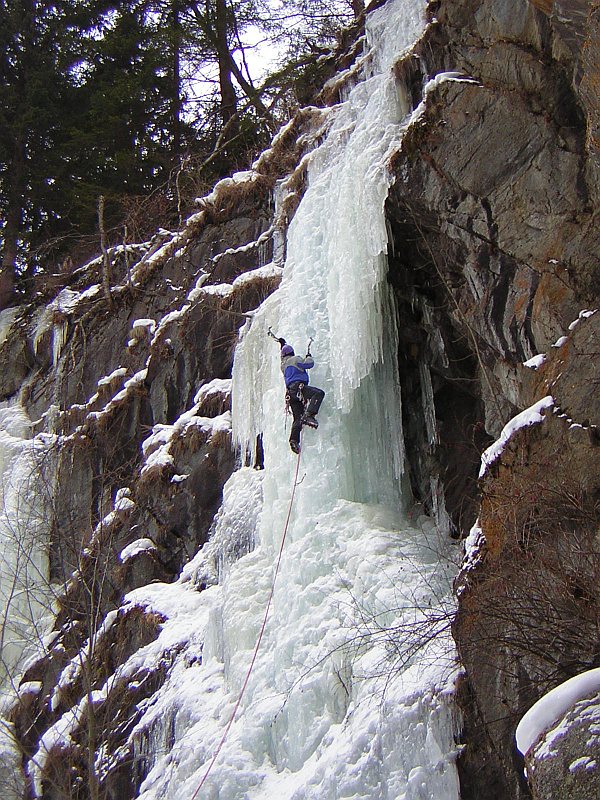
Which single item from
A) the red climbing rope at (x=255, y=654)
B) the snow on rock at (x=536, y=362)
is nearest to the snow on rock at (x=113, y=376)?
the red climbing rope at (x=255, y=654)

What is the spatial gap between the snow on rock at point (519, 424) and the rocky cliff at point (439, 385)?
4 centimetres

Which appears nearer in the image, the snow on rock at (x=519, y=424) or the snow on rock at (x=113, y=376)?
the snow on rock at (x=519, y=424)

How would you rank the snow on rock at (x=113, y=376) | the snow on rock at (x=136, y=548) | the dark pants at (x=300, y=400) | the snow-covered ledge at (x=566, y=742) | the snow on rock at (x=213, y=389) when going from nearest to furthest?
1. the snow-covered ledge at (x=566, y=742)
2. the dark pants at (x=300, y=400)
3. the snow on rock at (x=136, y=548)
4. the snow on rock at (x=213, y=389)
5. the snow on rock at (x=113, y=376)

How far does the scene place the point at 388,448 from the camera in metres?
8.36

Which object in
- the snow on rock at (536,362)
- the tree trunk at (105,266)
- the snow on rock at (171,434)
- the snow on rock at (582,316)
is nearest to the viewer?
the snow on rock at (582,316)

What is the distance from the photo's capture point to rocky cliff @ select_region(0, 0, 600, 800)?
18.9 feet

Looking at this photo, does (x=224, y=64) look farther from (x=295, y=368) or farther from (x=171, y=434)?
(x=295, y=368)

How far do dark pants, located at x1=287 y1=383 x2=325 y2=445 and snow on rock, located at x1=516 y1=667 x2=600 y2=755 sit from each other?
422cm

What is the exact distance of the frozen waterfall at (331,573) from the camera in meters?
6.23

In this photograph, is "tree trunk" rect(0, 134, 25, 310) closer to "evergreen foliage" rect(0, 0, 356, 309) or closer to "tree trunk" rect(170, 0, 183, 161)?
"evergreen foliage" rect(0, 0, 356, 309)

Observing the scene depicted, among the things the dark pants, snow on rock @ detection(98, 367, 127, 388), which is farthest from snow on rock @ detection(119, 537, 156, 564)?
the dark pants

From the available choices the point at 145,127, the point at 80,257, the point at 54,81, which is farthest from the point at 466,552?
the point at 54,81

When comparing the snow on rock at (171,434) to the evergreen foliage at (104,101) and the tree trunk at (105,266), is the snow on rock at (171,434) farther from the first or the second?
the evergreen foliage at (104,101)

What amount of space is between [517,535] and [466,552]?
552mm
